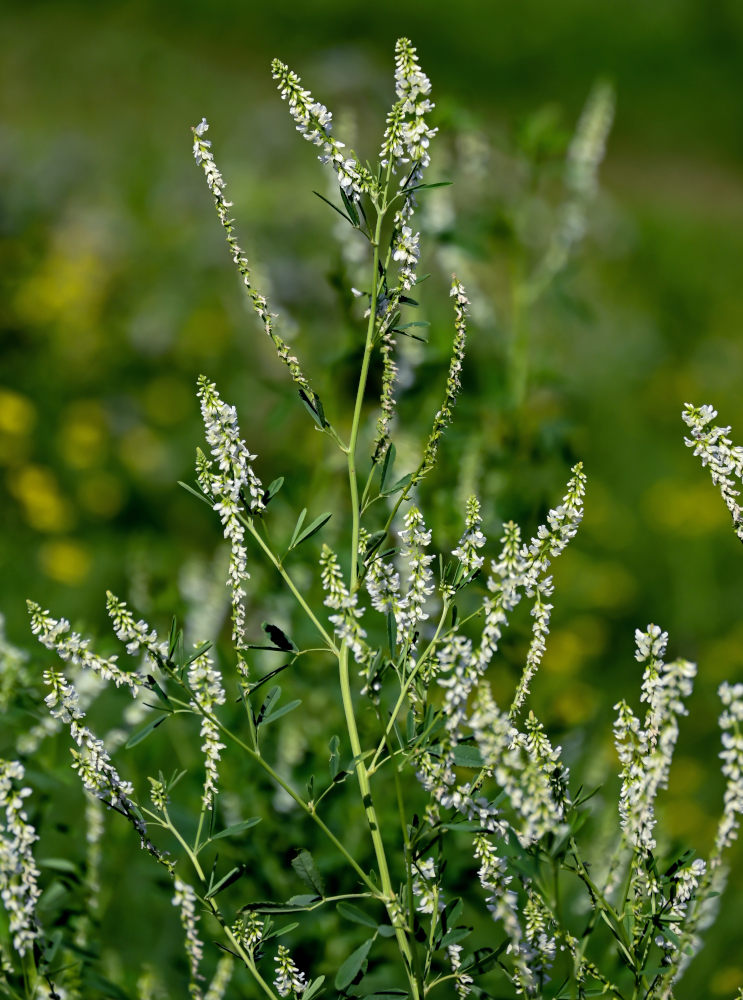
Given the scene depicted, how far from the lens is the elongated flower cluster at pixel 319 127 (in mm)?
1387

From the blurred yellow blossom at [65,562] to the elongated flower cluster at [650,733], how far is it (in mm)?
3786

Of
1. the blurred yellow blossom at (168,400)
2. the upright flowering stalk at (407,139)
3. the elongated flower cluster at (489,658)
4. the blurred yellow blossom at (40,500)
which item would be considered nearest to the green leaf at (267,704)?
the elongated flower cluster at (489,658)

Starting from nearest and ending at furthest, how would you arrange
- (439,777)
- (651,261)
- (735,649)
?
(439,777)
(735,649)
(651,261)

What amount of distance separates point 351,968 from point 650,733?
0.50 metres

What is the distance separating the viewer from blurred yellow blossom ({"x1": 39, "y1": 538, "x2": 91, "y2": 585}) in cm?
480

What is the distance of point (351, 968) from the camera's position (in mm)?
1403

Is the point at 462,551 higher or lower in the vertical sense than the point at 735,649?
lower

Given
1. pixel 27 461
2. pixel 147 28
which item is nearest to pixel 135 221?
pixel 27 461

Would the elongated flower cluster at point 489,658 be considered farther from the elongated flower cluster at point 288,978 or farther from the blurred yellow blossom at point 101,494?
the blurred yellow blossom at point 101,494

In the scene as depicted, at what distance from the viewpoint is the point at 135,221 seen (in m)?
9.23

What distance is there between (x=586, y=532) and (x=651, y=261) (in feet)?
19.2

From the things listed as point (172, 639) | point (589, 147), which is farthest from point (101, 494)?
point (172, 639)

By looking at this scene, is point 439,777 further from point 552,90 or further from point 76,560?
point 552,90

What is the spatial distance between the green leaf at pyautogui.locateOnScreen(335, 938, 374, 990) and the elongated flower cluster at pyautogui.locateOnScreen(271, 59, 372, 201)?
979 mm
